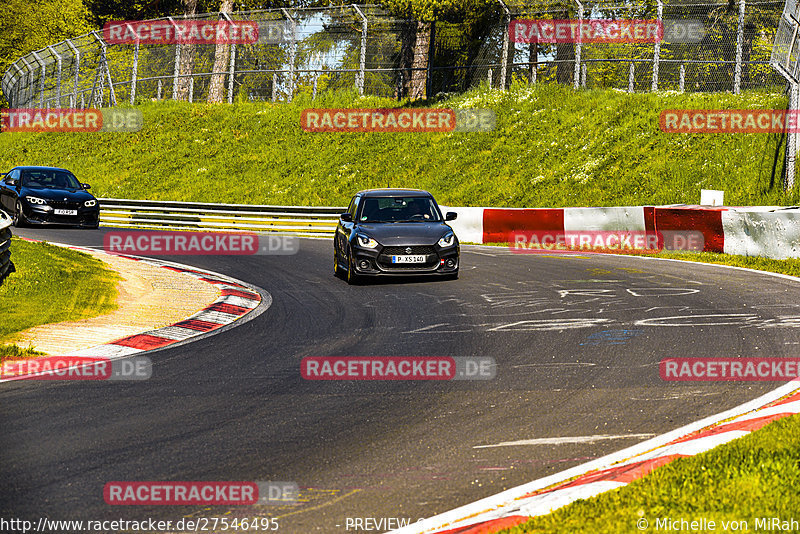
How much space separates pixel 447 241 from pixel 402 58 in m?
21.1

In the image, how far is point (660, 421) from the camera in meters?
6.14

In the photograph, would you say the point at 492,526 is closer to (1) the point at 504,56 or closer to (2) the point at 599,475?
(2) the point at 599,475

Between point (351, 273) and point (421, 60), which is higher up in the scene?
point (421, 60)

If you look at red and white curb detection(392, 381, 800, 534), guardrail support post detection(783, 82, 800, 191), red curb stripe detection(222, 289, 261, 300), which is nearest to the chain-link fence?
guardrail support post detection(783, 82, 800, 191)

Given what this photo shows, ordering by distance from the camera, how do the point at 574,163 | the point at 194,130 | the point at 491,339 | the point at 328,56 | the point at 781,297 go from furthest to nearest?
the point at 194,130 < the point at 328,56 < the point at 574,163 < the point at 781,297 < the point at 491,339

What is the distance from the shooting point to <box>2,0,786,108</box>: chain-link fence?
26016 millimetres

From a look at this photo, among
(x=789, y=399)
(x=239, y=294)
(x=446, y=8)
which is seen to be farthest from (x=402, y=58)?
(x=789, y=399)

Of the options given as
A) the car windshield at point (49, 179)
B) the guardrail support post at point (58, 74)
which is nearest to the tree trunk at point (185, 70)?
the guardrail support post at point (58, 74)

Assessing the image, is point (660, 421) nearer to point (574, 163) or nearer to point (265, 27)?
point (574, 163)

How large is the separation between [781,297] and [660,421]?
6.42 meters

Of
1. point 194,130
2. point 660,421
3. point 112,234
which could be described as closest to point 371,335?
point 660,421

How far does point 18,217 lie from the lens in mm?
23688

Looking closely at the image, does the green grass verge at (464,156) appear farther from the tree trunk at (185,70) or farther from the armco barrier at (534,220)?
the armco barrier at (534,220)

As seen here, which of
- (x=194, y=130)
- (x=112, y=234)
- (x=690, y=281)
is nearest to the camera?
(x=690, y=281)
